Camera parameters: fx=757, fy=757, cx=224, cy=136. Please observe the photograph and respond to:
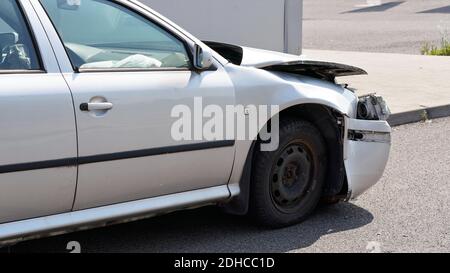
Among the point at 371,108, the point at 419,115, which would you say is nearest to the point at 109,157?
the point at 371,108

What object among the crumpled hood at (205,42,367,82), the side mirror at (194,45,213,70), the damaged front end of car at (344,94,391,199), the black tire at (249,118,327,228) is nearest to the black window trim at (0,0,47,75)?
the side mirror at (194,45,213,70)

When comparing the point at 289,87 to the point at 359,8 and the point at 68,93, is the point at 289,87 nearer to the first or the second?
the point at 68,93

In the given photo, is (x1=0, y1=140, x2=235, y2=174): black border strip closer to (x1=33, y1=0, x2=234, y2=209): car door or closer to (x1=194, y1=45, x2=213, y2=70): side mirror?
(x1=33, y1=0, x2=234, y2=209): car door

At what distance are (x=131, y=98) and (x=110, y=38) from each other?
48 centimetres

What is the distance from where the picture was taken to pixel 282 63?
5.03m

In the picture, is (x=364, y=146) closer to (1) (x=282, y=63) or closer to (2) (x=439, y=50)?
(1) (x=282, y=63)

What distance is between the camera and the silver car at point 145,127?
3.95 meters

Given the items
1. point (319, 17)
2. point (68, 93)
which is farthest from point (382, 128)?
point (319, 17)

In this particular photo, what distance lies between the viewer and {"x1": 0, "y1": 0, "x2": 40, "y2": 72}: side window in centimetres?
409

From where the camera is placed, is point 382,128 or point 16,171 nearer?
point 16,171

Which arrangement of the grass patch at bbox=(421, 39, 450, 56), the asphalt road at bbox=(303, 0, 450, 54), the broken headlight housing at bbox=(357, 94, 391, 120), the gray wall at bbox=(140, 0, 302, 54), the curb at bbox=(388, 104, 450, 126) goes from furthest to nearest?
the asphalt road at bbox=(303, 0, 450, 54) → the grass patch at bbox=(421, 39, 450, 56) → the gray wall at bbox=(140, 0, 302, 54) → the curb at bbox=(388, 104, 450, 126) → the broken headlight housing at bbox=(357, 94, 391, 120)

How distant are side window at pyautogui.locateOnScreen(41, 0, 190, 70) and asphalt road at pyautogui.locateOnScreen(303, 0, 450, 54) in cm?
1282

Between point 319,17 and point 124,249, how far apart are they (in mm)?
24912
